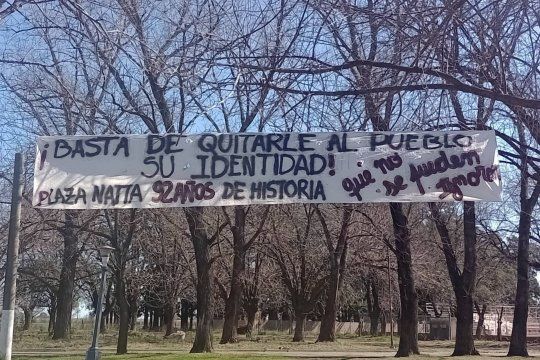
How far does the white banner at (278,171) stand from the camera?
8.81 metres

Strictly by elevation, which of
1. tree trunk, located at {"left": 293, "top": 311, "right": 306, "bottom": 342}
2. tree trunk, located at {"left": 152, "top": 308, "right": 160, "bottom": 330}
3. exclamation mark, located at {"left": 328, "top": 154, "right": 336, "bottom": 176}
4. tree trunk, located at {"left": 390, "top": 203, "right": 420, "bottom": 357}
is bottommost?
tree trunk, located at {"left": 152, "top": 308, "right": 160, "bottom": 330}

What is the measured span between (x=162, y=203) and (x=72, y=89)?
11.8 metres

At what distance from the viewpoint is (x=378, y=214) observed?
1117 inches

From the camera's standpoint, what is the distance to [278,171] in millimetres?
8852

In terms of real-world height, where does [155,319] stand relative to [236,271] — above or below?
below

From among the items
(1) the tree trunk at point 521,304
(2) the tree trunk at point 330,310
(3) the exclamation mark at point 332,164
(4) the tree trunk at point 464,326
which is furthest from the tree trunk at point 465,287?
(3) the exclamation mark at point 332,164

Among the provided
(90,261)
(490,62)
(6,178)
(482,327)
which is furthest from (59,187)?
(482,327)

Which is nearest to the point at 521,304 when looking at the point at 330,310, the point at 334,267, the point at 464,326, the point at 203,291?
the point at 464,326

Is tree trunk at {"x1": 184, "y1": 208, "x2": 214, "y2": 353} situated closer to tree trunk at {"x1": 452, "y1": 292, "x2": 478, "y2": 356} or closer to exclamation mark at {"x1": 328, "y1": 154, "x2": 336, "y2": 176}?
tree trunk at {"x1": 452, "y1": 292, "x2": 478, "y2": 356}

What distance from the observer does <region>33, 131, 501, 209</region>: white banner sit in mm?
8812

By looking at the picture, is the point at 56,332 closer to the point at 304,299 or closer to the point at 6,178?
the point at 304,299

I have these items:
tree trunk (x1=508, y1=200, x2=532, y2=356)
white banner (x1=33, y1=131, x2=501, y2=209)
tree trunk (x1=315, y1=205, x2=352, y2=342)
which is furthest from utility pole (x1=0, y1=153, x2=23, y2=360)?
tree trunk (x1=508, y1=200, x2=532, y2=356)

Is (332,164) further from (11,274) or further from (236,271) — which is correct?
(236,271)

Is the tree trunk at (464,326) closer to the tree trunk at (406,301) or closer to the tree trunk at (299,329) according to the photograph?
the tree trunk at (406,301)
